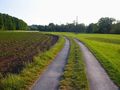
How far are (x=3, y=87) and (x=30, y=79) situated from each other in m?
2.02

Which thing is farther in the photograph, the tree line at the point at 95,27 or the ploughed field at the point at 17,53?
the tree line at the point at 95,27

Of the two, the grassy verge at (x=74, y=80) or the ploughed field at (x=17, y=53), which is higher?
the grassy verge at (x=74, y=80)

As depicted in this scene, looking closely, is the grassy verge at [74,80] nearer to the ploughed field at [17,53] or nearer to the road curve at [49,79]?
the road curve at [49,79]

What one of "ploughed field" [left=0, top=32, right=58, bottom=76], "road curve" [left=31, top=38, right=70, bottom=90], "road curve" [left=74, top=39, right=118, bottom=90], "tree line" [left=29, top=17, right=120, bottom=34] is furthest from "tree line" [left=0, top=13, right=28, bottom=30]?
"road curve" [left=74, top=39, right=118, bottom=90]

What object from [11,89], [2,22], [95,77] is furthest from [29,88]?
[2,22]

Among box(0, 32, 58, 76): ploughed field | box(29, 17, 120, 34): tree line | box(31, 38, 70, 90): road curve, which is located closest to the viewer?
box(31, 38, 70, 90): road curve

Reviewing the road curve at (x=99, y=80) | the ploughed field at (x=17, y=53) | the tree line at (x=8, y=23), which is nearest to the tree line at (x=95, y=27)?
the tree line at (x=8, y=23)

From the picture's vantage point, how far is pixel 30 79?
14.1 metres

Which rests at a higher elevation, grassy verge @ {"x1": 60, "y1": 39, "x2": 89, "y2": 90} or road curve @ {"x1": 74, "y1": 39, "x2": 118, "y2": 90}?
grassy verge @ {"x1": 60, "y1": 39, "x2": 89, "y2": 90}

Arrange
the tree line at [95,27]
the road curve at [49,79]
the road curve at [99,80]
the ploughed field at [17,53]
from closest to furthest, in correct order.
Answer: the road curve at [49,79] → the road curve at [99,80] → the ploughed field at [17,53] → the tree line at [95,27]

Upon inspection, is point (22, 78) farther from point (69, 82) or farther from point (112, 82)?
point (112, 82)

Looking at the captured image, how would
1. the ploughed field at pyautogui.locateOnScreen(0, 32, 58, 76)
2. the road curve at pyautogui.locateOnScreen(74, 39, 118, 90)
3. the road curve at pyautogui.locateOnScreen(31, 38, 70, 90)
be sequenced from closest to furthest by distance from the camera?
the road curve at pyautogui.locateOnScreen(31, 38, 70, 90) → the road curve at pyautogui.locateOnScreen(74, 39, 118, 90) → the ploughed field at pyautogui.locateOnScreen(0, 32, 58, 76)

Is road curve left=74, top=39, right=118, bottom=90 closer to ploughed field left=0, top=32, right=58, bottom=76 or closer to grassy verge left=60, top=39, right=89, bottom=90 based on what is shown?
grassy verge left=60, top=39, right=89, bottom=90

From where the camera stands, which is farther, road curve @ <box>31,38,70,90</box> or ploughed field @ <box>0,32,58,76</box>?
ploughed field @ <box>0,32,58,76</box>
